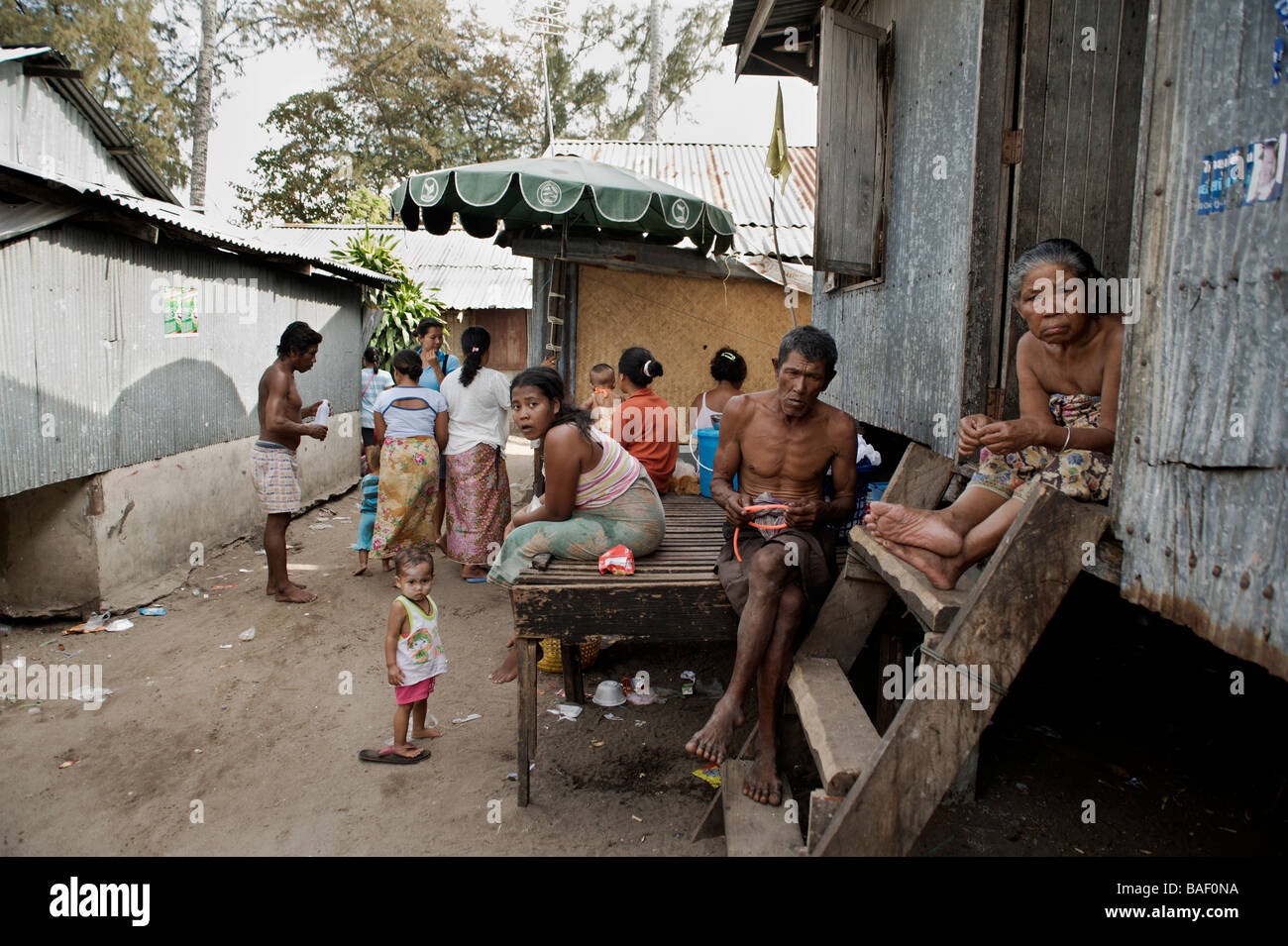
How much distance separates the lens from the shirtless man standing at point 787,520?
3.18 m

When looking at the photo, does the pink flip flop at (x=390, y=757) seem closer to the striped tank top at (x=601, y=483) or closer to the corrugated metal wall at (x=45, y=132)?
the striped tank top at (x=601, y=483)

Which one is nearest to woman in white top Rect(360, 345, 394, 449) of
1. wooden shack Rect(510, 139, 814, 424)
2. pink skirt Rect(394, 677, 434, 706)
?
wooden shack Rect(510, 139, 814, 424)

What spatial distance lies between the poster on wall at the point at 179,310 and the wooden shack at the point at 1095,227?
17.3ft

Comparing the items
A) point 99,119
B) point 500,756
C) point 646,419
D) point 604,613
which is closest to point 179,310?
point 646,419

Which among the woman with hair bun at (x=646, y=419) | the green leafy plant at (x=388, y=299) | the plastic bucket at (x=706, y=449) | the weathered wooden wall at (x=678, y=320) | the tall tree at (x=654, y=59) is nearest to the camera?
the plastic bucket at (x=706, y=449)

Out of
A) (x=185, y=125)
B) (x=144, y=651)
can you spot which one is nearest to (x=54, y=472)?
(x=144, y=651)

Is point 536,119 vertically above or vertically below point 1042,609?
above

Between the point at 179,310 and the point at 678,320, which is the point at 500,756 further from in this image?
the point at 678,320

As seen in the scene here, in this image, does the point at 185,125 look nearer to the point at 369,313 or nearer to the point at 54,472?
the point at 369,313

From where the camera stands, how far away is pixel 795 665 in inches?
127

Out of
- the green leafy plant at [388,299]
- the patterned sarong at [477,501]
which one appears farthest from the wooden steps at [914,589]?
the green leafy plant at [388,299]

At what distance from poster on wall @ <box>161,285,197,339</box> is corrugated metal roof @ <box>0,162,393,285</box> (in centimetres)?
48

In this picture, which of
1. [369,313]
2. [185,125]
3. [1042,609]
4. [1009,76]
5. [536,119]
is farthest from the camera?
[536,119]
